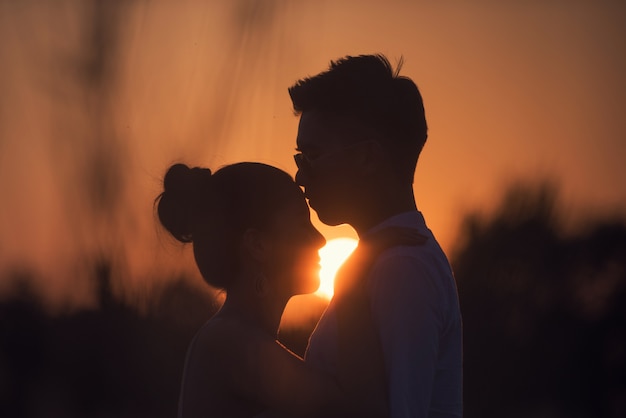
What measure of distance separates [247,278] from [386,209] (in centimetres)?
68

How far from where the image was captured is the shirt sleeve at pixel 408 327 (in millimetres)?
4336

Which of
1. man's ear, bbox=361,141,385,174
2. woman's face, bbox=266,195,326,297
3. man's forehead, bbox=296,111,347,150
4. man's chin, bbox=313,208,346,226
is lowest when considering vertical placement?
woman's face, bbox=266,195,326,297

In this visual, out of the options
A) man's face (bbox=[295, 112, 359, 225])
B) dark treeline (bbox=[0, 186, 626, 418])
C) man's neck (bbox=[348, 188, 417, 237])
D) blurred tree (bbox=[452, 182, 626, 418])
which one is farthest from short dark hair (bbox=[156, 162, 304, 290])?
blurred tree (bbox=[452, 182, 626, 418])

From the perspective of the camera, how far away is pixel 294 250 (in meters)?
5.02

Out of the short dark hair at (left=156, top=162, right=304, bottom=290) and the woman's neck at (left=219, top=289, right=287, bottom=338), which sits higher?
the short dark hair at (left=156, top=162, right=304, bottom=290)

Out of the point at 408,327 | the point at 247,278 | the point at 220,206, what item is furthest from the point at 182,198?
the point at 408,327

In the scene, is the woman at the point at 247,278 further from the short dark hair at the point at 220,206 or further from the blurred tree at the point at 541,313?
the blurred tree at the point at 541,313

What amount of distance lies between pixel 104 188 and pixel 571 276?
30.3m

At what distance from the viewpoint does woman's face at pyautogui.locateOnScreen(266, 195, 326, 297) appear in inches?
195

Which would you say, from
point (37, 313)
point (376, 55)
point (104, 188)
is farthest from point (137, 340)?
point (376, 55)

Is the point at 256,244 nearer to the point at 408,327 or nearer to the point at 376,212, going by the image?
the point at 376,212

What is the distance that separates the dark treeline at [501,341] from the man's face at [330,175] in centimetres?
936

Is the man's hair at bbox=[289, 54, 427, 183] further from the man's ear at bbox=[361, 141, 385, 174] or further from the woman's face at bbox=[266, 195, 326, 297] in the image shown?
the woman's face at bbox=[266, 195, 326, 297]

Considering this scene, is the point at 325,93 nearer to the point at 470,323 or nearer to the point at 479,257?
the point at 470,323
